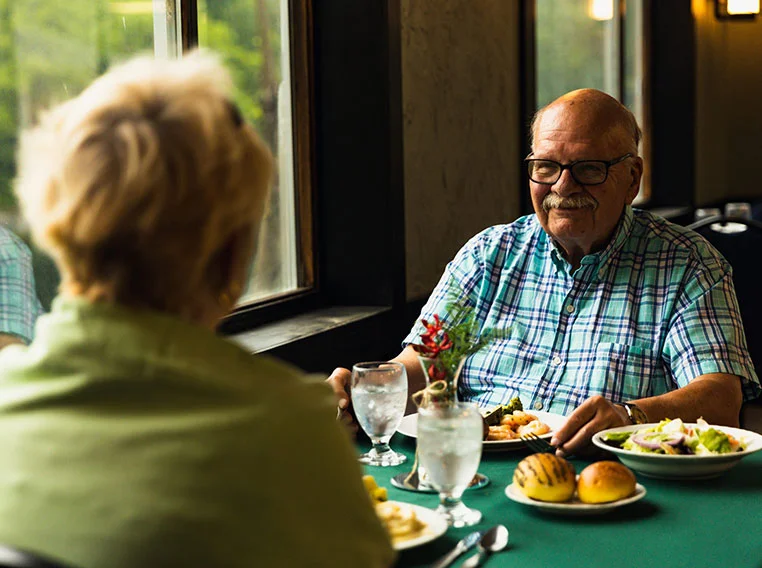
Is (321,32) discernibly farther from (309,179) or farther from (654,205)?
(654,205)

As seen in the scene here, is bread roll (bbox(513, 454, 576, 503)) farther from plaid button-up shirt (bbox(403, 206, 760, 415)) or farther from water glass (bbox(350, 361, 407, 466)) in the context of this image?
plaid button-up shirt (bbox(403, 206, 760, 415))

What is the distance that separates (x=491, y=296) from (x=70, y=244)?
1531 mm

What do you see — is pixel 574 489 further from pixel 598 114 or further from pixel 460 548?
pixel 598 114

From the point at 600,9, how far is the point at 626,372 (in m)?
4.21

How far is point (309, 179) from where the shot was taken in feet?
9.93

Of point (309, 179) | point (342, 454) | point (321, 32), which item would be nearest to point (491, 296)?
point (309, 179)

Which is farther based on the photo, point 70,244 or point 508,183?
point 508,183

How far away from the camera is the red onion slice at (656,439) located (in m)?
1.58

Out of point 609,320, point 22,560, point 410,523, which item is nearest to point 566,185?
point 609,320

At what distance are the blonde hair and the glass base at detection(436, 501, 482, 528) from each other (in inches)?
22.6

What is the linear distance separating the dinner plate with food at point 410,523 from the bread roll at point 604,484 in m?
0.21

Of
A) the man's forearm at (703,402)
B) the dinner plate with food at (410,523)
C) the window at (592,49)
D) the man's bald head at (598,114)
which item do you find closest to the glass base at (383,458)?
the dinner plate with food at (410,523)

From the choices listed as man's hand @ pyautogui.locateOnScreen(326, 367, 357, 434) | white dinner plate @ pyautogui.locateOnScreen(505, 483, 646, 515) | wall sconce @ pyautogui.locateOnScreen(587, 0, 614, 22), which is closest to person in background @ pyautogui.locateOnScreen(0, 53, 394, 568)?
white dinner plate @ pyautogui.locateOnScreen(505, 483, 646, 515)

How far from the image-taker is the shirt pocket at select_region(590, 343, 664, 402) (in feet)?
6.96
